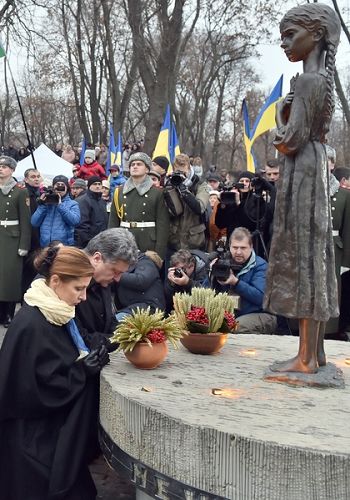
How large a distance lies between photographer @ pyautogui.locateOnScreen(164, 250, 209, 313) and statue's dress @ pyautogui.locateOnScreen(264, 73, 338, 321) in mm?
2267

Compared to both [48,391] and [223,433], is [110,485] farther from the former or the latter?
[223,433]

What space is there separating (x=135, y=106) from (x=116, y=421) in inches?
1541

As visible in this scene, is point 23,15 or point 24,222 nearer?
point 24,222

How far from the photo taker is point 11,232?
7703 mm

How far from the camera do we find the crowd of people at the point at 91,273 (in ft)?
10.5

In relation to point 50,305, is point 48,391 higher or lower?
lower

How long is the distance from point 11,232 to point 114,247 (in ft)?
13.6

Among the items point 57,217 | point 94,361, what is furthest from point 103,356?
point 57,217

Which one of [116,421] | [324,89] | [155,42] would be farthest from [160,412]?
Result: [155,42]

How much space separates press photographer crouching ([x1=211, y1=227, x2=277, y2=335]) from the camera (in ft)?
16.8

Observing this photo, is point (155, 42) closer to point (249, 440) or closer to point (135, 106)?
point (135, 106)

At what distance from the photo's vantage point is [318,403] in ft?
9.91

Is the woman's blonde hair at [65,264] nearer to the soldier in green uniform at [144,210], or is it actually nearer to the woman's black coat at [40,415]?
the woman's black coat at [40,415]

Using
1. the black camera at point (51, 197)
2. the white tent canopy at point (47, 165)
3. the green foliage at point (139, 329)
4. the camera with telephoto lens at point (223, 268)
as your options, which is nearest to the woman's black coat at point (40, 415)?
the green foliage at point (139, 329)
